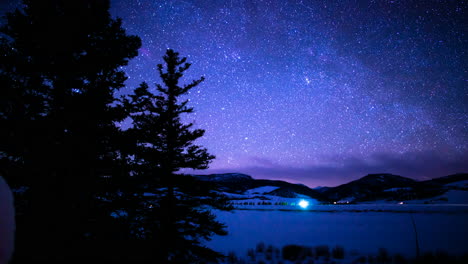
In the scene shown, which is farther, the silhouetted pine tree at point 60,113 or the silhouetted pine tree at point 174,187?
the silhouetted pine tree at point 174,187

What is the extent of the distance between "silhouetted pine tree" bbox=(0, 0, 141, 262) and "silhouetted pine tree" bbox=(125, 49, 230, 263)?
6.51 ft

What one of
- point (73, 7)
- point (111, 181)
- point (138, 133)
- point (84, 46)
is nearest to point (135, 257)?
point (111, 181)

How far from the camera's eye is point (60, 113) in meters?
5.10

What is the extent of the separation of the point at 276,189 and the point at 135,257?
7373 inches

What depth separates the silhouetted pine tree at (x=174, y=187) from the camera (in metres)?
8.42

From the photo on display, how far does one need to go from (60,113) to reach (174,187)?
5.94 m

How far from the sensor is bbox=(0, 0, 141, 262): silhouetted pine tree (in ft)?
15.4

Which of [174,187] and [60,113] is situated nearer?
[60,113]

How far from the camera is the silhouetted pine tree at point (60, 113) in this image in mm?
4707

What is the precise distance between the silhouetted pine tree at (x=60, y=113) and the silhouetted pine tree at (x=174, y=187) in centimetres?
198

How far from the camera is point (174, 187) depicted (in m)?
10.0

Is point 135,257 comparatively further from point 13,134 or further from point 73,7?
point 73,7

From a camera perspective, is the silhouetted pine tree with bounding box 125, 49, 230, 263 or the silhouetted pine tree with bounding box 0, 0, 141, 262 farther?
the silhouetted pine tree with bounding box 125, 49, 230, 263

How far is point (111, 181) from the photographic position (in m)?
5.70
